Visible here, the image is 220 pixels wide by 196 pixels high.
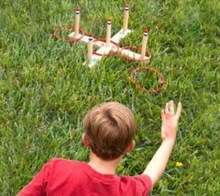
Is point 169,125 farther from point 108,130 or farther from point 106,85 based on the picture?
point 106,85

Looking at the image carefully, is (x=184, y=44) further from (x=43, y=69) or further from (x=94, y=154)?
(x=94, y=154)

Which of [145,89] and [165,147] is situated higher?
[165,147]

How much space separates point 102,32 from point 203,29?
3.37 ft

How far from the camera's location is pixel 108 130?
2.17m

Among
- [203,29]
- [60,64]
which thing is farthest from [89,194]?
[203,29]

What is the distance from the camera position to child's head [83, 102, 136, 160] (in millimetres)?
2174

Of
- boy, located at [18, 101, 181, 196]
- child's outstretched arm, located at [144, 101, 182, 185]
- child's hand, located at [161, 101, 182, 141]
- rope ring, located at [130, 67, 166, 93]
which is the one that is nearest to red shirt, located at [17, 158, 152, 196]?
boy, located at [18, 101, 181, 196]

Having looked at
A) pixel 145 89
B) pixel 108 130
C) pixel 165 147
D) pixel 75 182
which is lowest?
pixel 145 89

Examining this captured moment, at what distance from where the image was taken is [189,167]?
3.62m

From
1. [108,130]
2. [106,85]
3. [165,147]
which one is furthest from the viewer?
[106,85]

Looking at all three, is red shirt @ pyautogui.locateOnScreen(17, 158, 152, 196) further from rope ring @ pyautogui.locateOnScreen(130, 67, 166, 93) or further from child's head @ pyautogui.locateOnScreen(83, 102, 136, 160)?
rope ring @ pyautogui.locateOnScreen(130, 67, 166, 93)

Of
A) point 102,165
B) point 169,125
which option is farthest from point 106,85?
point 102,165

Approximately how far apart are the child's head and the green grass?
119 cm

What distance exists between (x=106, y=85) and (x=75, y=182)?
2.05 meters
